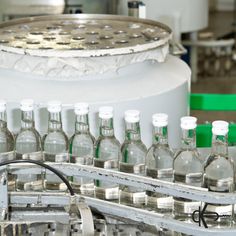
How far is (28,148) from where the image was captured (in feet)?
4.76

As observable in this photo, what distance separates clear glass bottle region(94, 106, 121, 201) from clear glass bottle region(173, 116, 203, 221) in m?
0.14

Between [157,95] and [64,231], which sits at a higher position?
[157,95]

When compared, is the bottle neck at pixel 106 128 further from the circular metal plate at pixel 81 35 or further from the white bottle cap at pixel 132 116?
the circular metal plate at pixel 81 35

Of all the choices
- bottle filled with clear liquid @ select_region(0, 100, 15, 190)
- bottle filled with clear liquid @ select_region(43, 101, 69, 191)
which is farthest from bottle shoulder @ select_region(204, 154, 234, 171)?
bottle filled with clear liquid @ select_region(0, 100, 15, 190)

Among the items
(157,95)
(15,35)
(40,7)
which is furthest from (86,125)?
(40,7)

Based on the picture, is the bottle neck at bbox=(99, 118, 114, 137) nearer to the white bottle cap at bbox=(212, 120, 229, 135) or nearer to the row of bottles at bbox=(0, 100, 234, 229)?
the row of bottles at bbox=(0, 100, 234, 229)

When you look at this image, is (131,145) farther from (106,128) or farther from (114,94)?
(114,94)

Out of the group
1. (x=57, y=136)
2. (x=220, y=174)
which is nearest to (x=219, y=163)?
(x=220, y=174)

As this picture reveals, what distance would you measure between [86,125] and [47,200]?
21cm

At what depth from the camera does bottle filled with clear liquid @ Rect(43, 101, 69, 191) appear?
1428mm

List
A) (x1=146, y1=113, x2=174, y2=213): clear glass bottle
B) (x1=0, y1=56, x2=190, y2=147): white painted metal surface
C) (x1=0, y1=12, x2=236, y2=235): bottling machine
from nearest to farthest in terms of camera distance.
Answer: (x1=0, y1=12, x2=236, y2=235): bottling machine
(x1=146, y1=113, x2=174, y2=213): clear glass bottle
(x1=0, y1=56, x2=190, y2=147): white painted metal surface

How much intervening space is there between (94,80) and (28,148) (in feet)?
1.11

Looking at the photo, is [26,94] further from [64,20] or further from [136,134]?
[64,20]

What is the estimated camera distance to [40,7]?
130 inches
